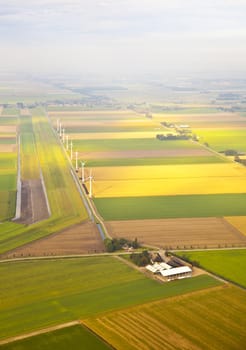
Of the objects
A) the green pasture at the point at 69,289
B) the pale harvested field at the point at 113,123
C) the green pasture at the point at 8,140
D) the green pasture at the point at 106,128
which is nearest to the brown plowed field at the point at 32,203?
the green pasture at the point at 69,289

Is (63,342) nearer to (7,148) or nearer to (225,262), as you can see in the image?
(225,262)

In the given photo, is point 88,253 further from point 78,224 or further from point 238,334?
point 238,334

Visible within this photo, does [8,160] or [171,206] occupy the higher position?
[8,160]

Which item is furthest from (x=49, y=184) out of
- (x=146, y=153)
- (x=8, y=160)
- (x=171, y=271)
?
(x=171, y=271)

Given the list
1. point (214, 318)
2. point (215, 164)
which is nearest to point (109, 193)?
point (215, 164)

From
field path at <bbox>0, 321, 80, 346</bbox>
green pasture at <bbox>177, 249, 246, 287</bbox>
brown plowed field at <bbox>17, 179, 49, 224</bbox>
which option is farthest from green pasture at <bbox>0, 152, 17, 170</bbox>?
field path at <bbox>0, 321, 80, 346</bbox>

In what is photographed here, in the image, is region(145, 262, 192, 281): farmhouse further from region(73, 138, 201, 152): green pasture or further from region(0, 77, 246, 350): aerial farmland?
region(73, 138, 201, 152): green pasture
